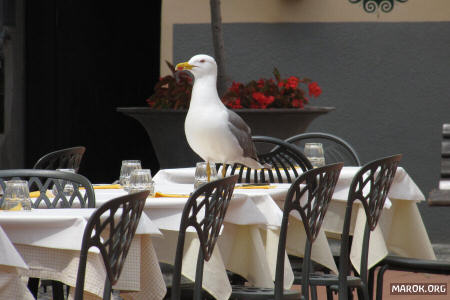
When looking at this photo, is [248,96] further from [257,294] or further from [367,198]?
[257,294]

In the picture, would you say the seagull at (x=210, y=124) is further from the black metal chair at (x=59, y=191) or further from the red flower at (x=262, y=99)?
the red flower at (x=262, y=99)

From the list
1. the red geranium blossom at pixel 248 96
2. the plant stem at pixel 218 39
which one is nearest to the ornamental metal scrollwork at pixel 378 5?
the red geranium blossom at pixel 248 96

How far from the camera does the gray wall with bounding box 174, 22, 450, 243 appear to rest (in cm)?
894

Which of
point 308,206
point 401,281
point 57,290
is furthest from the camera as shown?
point 401,281

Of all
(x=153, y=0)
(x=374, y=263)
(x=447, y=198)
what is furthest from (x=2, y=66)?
(x=447, y=198)

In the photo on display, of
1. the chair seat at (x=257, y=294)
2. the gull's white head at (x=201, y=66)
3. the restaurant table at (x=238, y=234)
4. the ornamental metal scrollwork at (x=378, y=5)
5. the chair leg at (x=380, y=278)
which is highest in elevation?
the ornamental metal scrollwork at (x=378, y=5)

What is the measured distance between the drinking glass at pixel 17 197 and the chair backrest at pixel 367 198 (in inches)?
55.9

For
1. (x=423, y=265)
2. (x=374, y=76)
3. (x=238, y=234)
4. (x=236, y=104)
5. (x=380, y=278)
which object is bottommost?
(x=380, y=278)

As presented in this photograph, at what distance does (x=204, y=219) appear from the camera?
3576 mm

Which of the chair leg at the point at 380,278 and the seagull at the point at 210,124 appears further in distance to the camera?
the chair leg at the point at 380,278

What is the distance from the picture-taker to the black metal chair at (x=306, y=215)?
13.1 ft

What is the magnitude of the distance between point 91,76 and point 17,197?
6.73 m

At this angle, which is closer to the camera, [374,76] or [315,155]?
[315,155]

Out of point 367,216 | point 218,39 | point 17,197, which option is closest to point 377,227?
point 367,216
